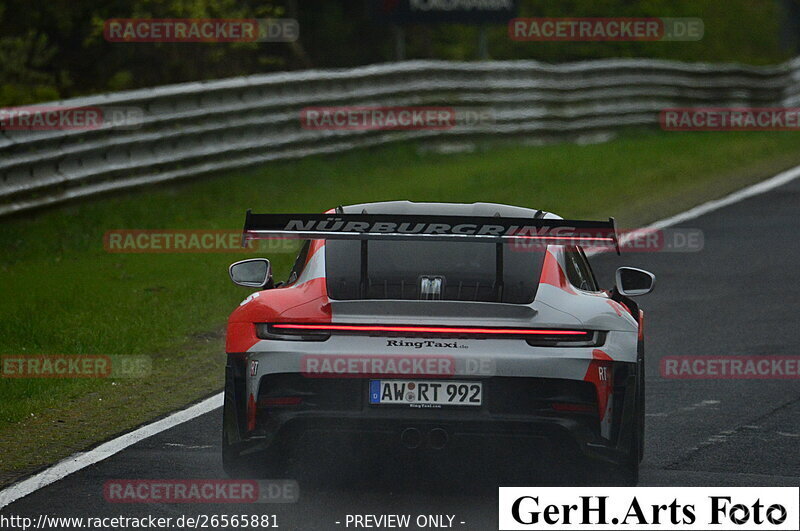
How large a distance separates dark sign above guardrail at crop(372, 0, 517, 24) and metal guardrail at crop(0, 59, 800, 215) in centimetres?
154

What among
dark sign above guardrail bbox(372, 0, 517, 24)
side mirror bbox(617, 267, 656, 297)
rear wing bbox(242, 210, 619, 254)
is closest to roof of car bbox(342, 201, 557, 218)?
side mirror bbox(617, 267, 656, 297)

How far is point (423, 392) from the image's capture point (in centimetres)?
689

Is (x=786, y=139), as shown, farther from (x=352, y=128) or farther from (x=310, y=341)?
(x=310, y=341)

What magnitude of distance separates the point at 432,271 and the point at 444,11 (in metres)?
17.1

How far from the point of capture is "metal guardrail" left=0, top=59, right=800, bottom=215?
15.3m

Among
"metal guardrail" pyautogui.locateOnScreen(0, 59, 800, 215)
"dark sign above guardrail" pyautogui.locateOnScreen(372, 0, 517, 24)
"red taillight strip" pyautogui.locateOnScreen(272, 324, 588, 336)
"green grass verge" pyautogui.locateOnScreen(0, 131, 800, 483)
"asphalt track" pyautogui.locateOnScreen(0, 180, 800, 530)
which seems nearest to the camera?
"red taillight strip" pyautogui.locateOnScreen(272, 324, 588, 336)

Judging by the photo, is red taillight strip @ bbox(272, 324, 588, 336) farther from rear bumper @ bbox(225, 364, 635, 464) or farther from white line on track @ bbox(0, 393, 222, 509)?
white line on track @ bbox(0, 393, 222, 509)

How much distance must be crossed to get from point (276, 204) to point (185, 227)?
6.17ft

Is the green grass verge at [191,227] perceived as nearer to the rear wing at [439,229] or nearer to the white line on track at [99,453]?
the white line on track at [99,453]

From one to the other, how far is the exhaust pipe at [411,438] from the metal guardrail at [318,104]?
8244mm

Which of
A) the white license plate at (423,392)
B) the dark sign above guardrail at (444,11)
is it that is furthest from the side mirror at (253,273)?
the dark sign above guardrail at (444,11)

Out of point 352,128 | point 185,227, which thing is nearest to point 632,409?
point 185,227

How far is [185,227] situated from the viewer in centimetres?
1598

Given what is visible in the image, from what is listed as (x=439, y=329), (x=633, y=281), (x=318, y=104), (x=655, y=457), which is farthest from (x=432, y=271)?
(x=318, y=104)
